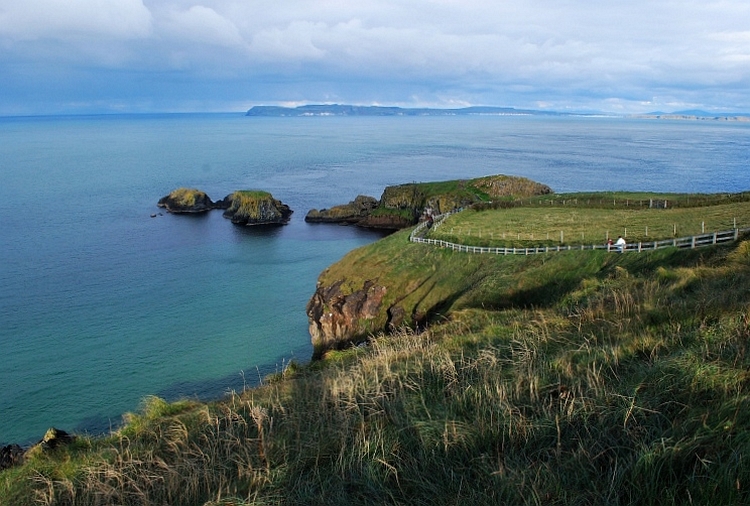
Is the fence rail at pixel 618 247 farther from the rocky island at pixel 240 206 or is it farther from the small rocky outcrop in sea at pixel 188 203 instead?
the small rocky outcrop in sea at pixel 188 203

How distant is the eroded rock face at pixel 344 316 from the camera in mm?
39188

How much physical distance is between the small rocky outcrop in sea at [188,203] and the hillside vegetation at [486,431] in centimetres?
9995

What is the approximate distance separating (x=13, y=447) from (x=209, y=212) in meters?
87.2

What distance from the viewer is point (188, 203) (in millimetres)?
109750

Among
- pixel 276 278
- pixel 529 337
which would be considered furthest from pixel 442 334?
pixel 276 278

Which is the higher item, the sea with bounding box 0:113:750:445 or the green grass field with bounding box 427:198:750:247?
the green grass field with bounding box 427:198:750:247

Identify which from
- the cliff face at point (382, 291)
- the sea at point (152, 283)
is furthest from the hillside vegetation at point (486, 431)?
the cliff face at point (382, 291)

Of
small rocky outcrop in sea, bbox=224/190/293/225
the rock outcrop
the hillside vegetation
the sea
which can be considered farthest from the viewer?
small rocky outcrop in sea, bbox=224/190/293/225

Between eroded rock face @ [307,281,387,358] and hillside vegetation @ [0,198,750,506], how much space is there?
2382 centimetres

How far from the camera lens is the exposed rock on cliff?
108875mm

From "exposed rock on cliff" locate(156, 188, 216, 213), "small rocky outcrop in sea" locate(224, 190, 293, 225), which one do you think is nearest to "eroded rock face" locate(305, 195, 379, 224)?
"small rocky outcrop in sea" locate(224, 190, 293, 225)

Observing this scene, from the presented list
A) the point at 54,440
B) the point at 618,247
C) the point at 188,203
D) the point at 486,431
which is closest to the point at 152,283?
the point at 618,247

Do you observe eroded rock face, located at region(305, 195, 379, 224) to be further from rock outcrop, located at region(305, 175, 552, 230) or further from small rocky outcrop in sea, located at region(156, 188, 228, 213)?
small rocky outcrop in sea, located at region(156, 188, 228, 213)

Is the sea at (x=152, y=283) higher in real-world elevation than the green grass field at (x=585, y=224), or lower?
lower
